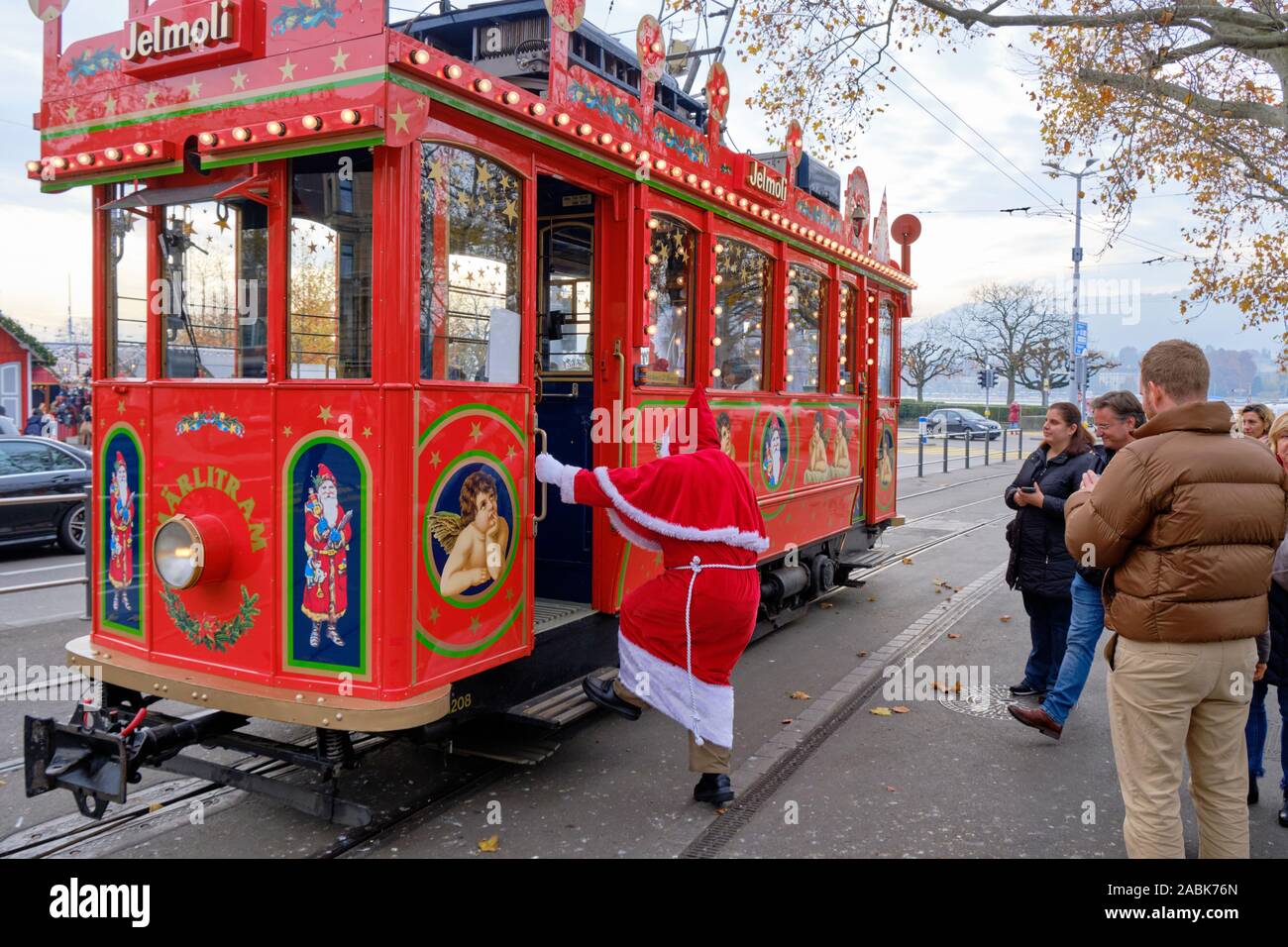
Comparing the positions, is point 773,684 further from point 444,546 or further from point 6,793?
point 6,793

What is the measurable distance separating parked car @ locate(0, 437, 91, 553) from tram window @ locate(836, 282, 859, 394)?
8.41 m

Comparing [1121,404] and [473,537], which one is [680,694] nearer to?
[473,537]

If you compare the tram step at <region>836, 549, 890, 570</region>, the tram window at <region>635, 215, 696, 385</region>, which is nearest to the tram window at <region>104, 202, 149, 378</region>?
the tram window at <region>635, 215, 696, 385</region>

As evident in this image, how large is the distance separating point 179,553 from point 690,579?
2.21m

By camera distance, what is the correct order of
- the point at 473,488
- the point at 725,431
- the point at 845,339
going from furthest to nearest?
the point at 845,339 < the point at 725,431 < the point at 473,488

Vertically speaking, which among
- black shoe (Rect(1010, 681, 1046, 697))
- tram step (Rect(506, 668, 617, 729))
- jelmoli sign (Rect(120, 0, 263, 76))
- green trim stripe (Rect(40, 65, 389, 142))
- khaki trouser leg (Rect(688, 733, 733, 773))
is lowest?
black shoe (Rect(1010, 681, 1046, 697))

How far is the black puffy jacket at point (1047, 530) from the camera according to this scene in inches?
235

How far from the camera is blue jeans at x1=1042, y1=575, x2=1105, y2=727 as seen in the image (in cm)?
532

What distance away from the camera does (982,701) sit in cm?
640

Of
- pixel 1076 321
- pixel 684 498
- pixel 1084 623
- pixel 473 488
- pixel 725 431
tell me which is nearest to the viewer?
pixel 473 488

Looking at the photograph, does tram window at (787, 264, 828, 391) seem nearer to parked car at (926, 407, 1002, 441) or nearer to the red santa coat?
the red santa coat

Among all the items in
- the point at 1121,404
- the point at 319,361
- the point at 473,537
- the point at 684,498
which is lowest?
the point at 473,537

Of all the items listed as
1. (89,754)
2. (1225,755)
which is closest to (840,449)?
(1225,755)

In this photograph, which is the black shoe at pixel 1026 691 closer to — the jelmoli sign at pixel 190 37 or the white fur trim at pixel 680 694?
the white fur trim at pixel 680 694
